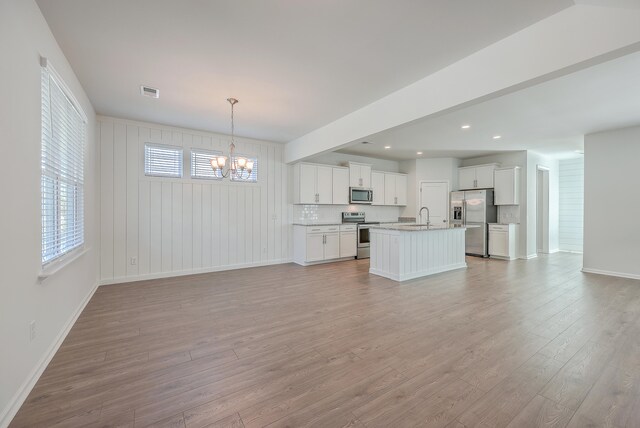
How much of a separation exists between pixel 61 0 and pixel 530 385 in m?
4.41

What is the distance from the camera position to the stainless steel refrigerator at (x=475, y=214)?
7.33 meters

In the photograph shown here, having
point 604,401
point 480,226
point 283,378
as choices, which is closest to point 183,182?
point 283,378

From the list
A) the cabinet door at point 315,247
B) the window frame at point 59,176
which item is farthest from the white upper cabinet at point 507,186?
the window frame at point 59,176

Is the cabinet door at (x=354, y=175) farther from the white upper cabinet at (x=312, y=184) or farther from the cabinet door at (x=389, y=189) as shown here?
the cabinet door at (x=389, y=189)

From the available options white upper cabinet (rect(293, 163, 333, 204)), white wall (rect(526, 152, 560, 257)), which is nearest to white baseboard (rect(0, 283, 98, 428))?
white upper cabinet (rect(293, 163, 333, 204))

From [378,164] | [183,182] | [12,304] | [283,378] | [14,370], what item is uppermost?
[378,164]

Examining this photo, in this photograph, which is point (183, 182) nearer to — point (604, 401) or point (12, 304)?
point (12, 304)

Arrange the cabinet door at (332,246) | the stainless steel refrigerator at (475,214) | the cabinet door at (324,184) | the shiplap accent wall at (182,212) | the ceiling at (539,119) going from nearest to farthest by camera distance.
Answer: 1. the ceiling at (539,119)
2. the shiplap accent wall at (182,212)
3. the cabinet door at (332,246)
4. the cabinet door at (324,184)
5. the stainless steel refrigerator at (475,214)

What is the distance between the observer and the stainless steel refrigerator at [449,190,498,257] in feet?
24.1

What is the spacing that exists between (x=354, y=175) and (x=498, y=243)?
409cm

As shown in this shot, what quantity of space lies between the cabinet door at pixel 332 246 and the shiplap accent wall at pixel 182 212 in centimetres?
92

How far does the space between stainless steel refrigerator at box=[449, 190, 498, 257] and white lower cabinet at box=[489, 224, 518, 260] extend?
13 centimetres

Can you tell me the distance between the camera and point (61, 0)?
2047 millimetres

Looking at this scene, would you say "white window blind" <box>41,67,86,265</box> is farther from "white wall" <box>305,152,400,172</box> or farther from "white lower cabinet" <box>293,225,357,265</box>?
"white wall" <box>305,152,400,172</box>
